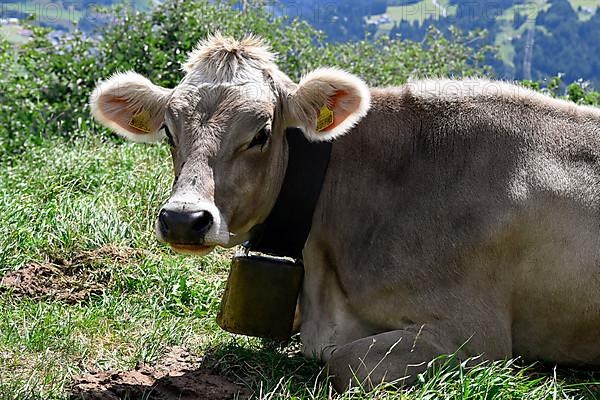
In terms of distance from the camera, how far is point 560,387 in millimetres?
5562

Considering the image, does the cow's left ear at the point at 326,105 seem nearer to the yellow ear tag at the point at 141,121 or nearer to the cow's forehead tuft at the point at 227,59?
the cow's forehead tuft at the point at 227,59

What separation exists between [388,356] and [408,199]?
1046 millimetres

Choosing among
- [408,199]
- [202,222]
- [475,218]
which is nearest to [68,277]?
[202,222]

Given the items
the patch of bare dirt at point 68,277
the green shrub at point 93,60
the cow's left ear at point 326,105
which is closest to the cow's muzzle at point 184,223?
the cow's left ear at point 326,105

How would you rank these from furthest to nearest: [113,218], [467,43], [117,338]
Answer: [467,43] → [113,218] → [117,338]

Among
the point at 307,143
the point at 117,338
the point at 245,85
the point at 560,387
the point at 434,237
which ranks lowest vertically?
the point at 117,338

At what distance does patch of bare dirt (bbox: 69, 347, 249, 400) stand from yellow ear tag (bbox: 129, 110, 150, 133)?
1.58 m

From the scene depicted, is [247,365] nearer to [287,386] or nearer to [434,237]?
[287,386]

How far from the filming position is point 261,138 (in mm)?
5785

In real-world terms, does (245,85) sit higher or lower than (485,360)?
higher

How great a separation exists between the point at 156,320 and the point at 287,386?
1.66 m

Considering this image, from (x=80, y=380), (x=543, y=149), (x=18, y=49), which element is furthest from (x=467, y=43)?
(x=80, y=380)

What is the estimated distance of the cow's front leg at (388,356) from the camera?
18.3ft

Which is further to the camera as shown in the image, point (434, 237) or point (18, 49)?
point (18, 49)
